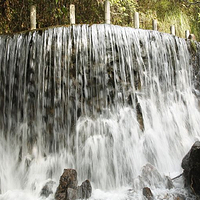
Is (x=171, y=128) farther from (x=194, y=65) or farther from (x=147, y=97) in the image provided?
(x=194, y=65)

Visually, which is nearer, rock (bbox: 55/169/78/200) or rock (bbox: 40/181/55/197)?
rock (bbox: 55/169/78/200)

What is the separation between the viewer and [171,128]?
5.27 m

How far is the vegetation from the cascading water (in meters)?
2.30

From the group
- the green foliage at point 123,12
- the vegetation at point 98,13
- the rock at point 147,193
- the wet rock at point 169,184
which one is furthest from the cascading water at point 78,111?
the green foliage at point 123,12

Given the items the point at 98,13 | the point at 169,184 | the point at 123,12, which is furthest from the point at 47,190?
the point at 123,12

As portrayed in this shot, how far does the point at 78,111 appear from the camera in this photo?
14.8 ft

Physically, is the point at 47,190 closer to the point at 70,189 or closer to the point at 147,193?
the point at 70,189

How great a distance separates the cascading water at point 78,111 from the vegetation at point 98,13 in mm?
2301

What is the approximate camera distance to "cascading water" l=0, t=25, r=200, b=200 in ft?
14.0

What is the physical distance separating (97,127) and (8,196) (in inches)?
84.4

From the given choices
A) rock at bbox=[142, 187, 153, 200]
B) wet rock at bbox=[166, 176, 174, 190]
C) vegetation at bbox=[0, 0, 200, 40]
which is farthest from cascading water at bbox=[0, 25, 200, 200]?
vegetation at bbox=[0, 0, 200, 40]

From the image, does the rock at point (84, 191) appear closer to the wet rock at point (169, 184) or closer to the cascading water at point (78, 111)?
the cascading water at point (78, 111)

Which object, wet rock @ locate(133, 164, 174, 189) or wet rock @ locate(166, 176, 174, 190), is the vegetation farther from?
wet rock @ locate(166, 176, 174, 190)

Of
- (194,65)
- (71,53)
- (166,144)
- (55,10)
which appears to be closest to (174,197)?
(166,144)
